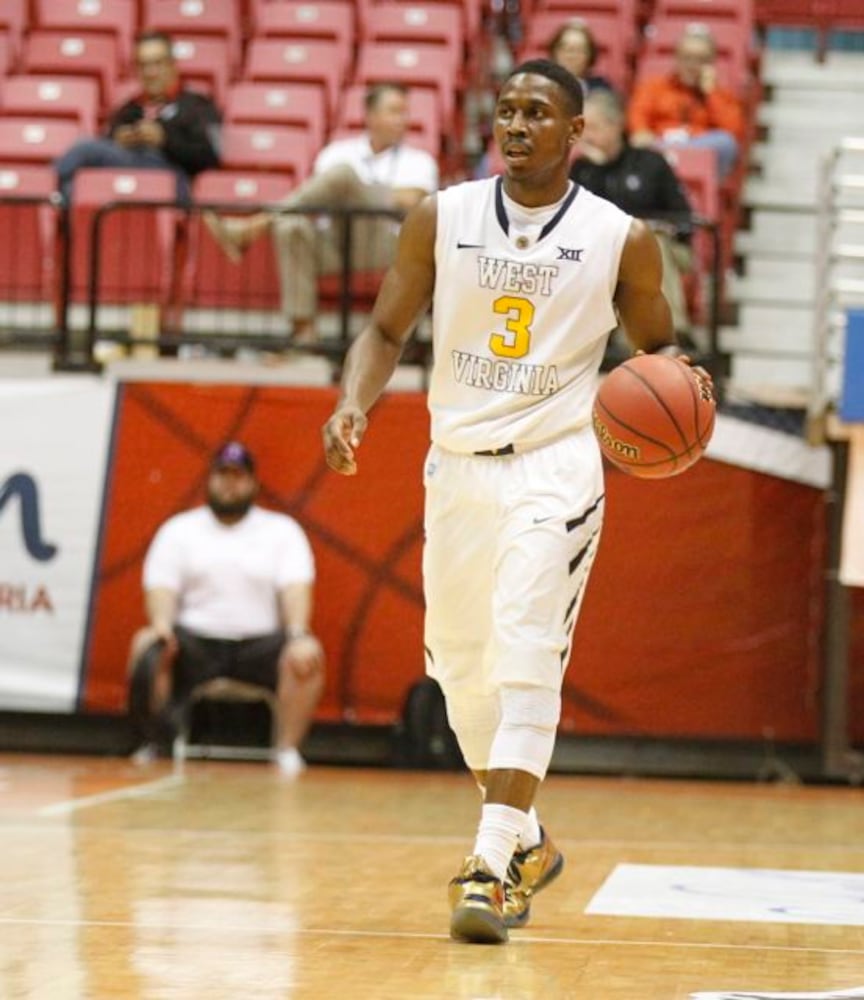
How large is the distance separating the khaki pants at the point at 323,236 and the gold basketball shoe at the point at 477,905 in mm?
6894

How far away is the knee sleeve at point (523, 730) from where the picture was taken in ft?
18.3

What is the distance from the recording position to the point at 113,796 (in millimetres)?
9414

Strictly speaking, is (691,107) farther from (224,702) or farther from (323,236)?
(224,702)

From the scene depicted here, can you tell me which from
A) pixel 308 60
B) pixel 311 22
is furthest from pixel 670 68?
pixel 311 22

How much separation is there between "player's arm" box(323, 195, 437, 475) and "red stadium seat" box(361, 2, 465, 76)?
870cm

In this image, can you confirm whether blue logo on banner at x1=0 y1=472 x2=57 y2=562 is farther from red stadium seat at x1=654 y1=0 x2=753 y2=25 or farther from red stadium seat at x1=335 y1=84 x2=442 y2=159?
red stadium seat at x1=654 y1=0 x2=753 y2=25

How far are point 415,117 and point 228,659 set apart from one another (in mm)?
3756

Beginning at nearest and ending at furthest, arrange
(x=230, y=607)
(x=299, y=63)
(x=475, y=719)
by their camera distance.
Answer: (x=475, y=719)
(x=230, y=607)
(x=299, y=63)

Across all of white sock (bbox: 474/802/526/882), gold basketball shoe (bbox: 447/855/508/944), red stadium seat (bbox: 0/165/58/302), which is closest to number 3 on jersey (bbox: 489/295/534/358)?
white sock (bbox: 474/802/526/882)

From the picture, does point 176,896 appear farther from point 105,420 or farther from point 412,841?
point 105,420

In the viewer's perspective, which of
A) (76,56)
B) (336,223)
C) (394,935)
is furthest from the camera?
(76,56)

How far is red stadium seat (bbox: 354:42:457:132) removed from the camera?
14023 mm

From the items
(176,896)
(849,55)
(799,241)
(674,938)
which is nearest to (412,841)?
(176,896)

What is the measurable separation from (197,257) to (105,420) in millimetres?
1055
